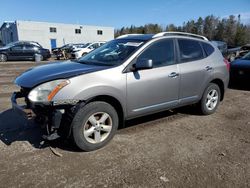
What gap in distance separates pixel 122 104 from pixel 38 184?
1695 mm

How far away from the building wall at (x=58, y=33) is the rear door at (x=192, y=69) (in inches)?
1463

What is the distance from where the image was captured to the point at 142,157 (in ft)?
11.7

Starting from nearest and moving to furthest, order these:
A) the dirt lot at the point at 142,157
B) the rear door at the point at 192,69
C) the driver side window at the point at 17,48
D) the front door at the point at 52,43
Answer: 1. the dirt lot at the point at 142,157
2. the rear door at the point at 192,69
3. the driver side window at the point at 17,48
4. the front door at the point at 52,43

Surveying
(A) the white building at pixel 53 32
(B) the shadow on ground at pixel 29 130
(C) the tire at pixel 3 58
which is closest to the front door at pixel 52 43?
(A) the white building at pixel 53 32

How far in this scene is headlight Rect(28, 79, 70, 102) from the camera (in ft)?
11.0

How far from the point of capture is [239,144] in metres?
4.06

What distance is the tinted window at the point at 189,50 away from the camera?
15.7ft

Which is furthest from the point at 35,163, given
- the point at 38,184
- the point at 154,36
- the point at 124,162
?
the point at 154,36

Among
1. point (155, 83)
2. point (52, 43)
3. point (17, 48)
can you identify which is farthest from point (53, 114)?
point (52, 43)

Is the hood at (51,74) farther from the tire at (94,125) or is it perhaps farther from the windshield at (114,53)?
the tire at (94,125)

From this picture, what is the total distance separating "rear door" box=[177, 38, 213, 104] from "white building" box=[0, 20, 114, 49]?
37.1 m

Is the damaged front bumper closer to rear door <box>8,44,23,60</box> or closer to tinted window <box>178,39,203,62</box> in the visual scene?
tinted window <box>178,39,203,62</box>

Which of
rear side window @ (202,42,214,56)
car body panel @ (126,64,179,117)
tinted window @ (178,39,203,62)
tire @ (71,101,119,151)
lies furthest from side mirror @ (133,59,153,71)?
rear side window @ (202,42,214,56)

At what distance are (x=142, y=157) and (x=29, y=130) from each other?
89.7 inches
